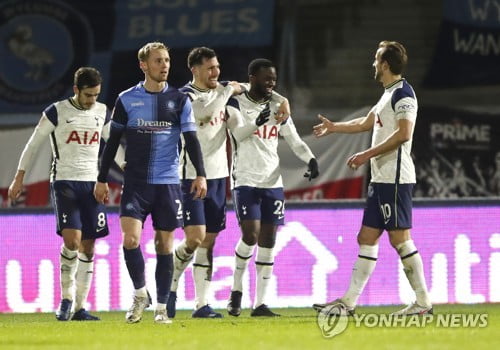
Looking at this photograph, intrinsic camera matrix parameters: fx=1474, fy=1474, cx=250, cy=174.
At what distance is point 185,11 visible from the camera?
61.0ft

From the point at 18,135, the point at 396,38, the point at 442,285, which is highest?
the point at 396,38

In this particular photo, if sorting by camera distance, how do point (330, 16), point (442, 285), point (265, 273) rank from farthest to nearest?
1. point (330, 16)
2. point (442, 285)
3. point (265, 273)

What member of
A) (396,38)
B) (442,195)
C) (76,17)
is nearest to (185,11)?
(76,17)

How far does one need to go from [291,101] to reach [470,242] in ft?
20.7

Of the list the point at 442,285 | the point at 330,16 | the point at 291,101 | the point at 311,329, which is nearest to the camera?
the point at 311,329

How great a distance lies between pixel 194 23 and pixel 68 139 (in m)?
7.67

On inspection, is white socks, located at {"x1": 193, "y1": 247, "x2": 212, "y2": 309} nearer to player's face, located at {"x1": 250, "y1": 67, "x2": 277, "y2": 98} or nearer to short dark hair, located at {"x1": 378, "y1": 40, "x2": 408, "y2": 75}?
player's face, located at {"x1": 250, "y1": 67, "x2": 277, "y2": 98}

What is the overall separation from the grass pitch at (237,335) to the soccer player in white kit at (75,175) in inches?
15.4

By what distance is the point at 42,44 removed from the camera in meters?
18.6

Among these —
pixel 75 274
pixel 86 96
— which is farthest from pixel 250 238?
pixel 86 96

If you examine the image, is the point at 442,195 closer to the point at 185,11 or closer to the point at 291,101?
the point at 291,101

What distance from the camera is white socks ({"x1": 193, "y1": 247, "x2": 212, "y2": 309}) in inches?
433

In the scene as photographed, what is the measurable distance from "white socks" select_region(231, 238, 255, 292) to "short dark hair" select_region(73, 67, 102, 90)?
5.30 ft

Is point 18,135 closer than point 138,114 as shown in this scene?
No
